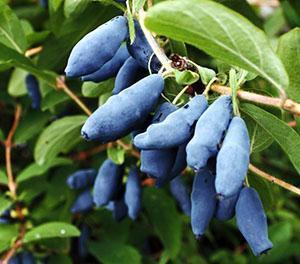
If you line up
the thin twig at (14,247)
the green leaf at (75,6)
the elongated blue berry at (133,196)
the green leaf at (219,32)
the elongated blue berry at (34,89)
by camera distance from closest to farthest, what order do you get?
1. the green leaf at (219,32)
2. the green leaf at (75,6)
3. the elongated blue berry at (133,196)
4. the thin twig at (14,247)
5. the elongated blue berry at (34,89)

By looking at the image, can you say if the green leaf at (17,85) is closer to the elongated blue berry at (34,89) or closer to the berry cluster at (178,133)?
the elongated blue berry at (34,89)

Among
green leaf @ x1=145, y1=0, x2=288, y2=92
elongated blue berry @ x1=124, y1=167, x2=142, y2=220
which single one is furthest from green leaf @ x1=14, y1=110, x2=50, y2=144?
green leaf @ x1=145, y1=0, x2=288, y2=92

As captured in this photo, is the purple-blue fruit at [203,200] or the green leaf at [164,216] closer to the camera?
the purple-blue fruit at [203,200]

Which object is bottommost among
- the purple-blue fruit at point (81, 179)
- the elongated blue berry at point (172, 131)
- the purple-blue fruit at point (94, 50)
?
the purple-blue fruit at point (81, 179)

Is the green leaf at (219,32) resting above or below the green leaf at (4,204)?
above

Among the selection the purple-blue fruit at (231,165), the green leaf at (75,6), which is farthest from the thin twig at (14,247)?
the purple-blue fruit at (231,165)
